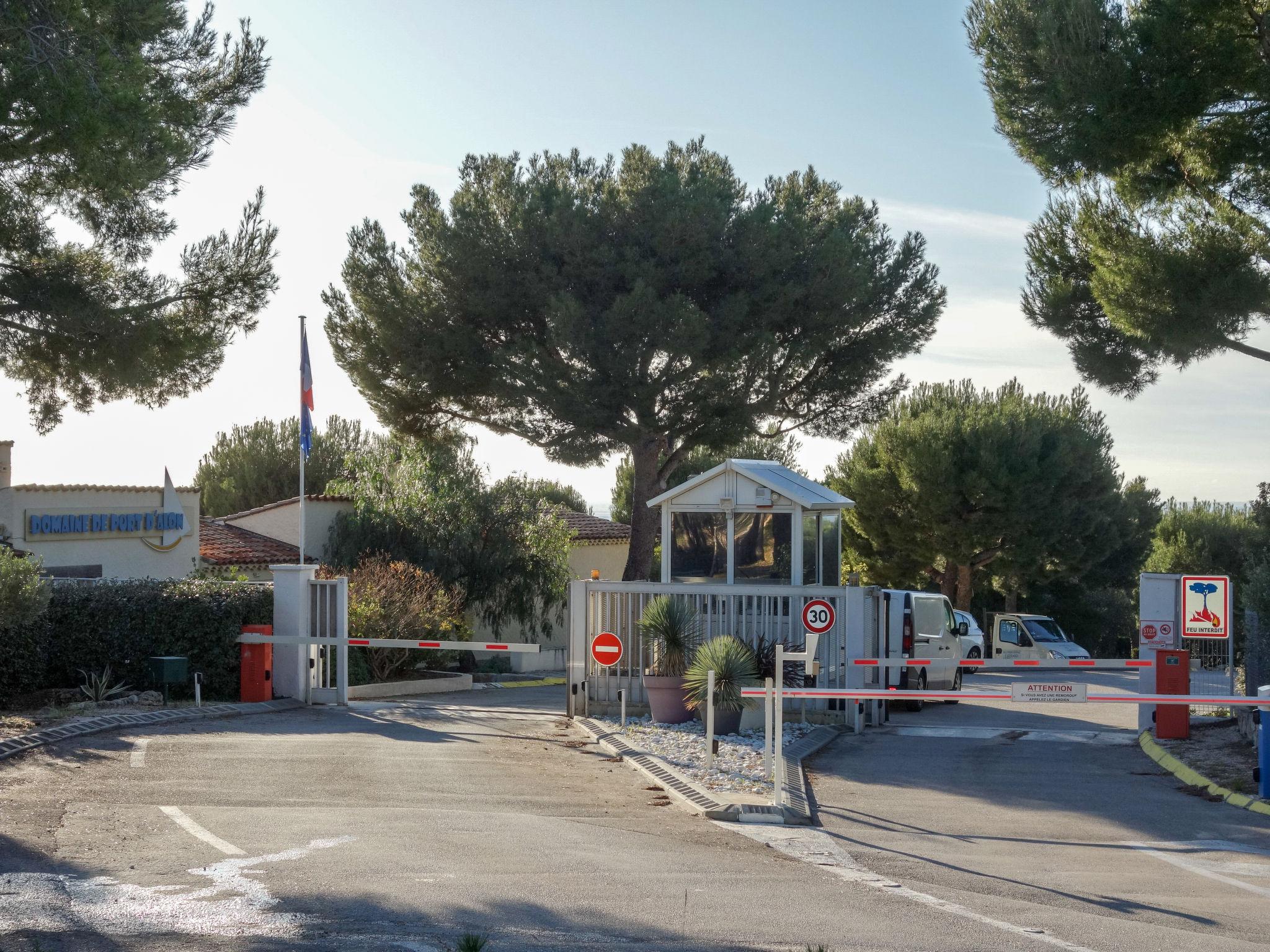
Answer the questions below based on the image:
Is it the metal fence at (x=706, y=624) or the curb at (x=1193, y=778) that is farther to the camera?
the metal fence at (x=706, y=624)

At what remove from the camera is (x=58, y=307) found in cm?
1683

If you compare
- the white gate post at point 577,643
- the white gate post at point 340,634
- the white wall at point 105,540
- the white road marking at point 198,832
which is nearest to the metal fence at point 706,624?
the white gate post at point 577,643

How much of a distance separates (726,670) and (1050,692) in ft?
11.3

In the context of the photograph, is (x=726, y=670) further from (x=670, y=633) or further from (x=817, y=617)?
(x=817, y=617)

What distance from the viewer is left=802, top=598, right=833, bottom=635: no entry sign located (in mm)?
14969

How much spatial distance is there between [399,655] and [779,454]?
36575mm

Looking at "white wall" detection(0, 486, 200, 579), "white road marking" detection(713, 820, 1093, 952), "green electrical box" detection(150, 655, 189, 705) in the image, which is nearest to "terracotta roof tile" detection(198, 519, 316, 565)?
"white wall" detection(0, 486, 200, 579)

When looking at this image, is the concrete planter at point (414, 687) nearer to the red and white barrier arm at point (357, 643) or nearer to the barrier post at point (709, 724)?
the red and white barrier arm at point (357, 643)

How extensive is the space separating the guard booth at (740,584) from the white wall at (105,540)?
35.6 ft

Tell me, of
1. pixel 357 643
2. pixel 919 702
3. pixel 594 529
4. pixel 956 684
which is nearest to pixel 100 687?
pixel 357 643

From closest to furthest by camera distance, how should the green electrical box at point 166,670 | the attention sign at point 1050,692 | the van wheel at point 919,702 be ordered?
the attention sign at point 1050,692 → the green electrical box at point 166,670 → the van wheel at point 919,702

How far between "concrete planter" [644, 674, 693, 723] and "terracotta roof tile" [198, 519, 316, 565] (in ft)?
49.8

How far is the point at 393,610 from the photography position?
22172 millimetres

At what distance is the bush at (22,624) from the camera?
12914 millimetres
